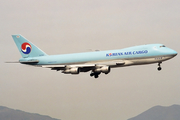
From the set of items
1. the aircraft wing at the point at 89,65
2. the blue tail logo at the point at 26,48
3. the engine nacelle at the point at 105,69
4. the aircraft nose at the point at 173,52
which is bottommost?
the engine nacelle at the point at 105,69

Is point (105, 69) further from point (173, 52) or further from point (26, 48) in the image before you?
point (26, 48)

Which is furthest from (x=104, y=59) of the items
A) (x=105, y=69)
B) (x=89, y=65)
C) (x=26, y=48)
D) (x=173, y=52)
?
(x=26, y=48)

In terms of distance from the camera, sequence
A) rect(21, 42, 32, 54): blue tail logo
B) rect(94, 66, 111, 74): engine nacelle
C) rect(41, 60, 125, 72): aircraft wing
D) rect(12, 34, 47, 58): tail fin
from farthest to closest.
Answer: rect(21, 42, 32, 54): blue tail logo < rect(12, 34, 47, 58): tail fin < rect(41, 60, 125, 72): aircraft wing < rect(94, 66, 111, 74): engine nacelle

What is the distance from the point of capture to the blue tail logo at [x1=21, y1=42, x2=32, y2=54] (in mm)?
76938

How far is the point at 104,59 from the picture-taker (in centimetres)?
6750

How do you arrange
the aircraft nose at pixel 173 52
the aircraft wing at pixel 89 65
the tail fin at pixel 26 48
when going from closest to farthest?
1. the aircraft nose at pixel 173 52
2. the aircraft wing at pixel 89 65
3. the tail fin at pixel 26 48

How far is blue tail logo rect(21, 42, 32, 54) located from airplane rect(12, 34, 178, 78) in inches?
112

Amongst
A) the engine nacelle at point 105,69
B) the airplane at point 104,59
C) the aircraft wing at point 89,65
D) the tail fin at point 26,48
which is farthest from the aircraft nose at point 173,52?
the tail fin at point 26,48

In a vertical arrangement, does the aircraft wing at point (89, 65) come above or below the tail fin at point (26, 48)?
below

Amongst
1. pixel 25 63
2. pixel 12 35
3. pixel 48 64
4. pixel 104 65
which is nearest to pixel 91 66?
pixel 104 65

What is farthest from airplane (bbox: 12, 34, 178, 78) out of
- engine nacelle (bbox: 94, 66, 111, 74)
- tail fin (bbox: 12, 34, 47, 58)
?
tail fin (bbox: 12, 34, 47, 58)

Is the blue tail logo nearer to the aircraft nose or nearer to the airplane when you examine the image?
the airplane

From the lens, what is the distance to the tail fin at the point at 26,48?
3022 inches

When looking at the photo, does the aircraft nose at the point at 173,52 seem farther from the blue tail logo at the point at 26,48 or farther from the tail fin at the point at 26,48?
the blue tail logo at the point at 26,48
